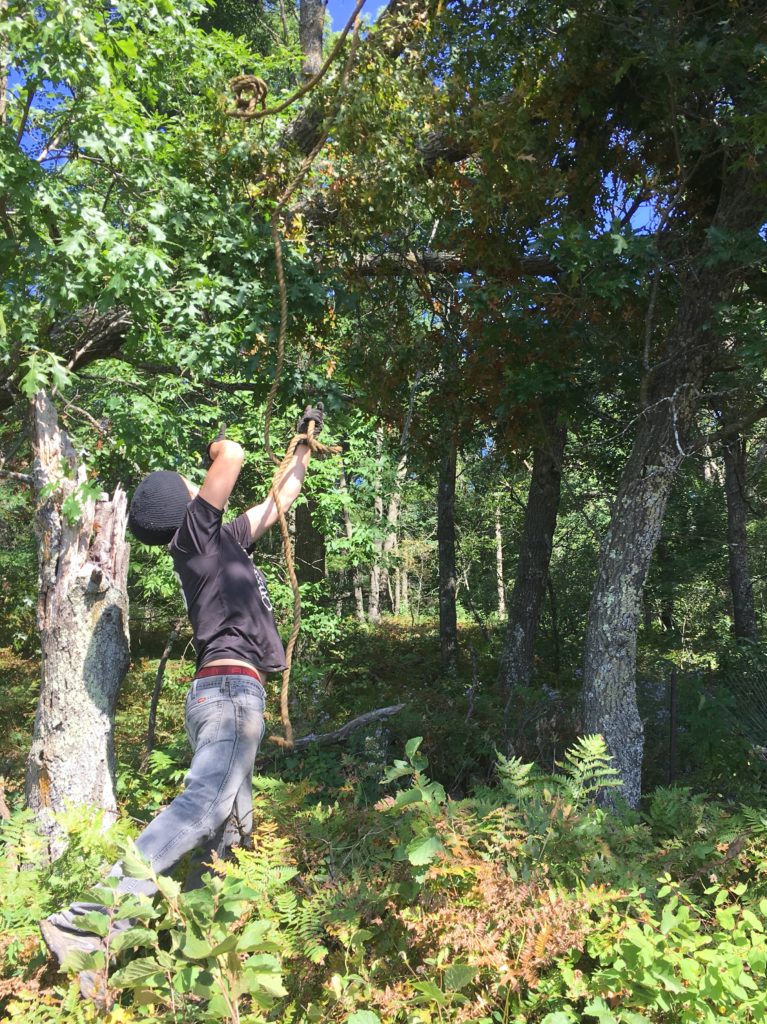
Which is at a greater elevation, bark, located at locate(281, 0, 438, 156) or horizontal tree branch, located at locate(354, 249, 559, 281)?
bark, located at locate(281, 0, 438, 156)

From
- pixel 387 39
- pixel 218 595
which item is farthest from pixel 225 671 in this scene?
pixel 387 39

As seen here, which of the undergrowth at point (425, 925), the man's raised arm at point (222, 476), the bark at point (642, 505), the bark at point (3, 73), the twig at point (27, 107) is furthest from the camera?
the bark at point (642, 505)

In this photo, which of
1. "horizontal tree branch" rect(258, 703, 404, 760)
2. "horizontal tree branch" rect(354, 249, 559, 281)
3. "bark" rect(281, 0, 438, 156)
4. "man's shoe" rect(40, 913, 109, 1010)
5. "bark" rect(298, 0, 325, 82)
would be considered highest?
"bark" rect(298, 0, 325, 82)

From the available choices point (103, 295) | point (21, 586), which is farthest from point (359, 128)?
point (21, 586)

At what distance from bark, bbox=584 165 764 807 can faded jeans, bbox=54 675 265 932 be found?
3474mm

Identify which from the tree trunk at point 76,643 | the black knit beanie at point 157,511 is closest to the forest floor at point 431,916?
the tree trunk at point 76,643

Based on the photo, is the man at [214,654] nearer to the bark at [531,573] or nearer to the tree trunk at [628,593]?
the tree trunk at [628,593]

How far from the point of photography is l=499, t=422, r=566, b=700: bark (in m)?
8.91

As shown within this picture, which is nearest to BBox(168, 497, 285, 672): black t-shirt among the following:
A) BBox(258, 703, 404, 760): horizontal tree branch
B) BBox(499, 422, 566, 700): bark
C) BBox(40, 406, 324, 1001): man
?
BBox(40, 406, 324, 1001): man

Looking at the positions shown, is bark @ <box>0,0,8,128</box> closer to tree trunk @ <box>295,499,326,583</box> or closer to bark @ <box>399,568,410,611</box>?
tree trunk @ <box>295,499,326,583</box>

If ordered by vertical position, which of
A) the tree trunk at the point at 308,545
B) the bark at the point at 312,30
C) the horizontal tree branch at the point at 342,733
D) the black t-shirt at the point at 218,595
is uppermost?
the bark at the point at 312,30

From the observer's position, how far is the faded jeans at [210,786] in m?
2.56

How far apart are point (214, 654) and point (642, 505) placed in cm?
387

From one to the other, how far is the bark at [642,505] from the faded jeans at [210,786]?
3.47 metres
